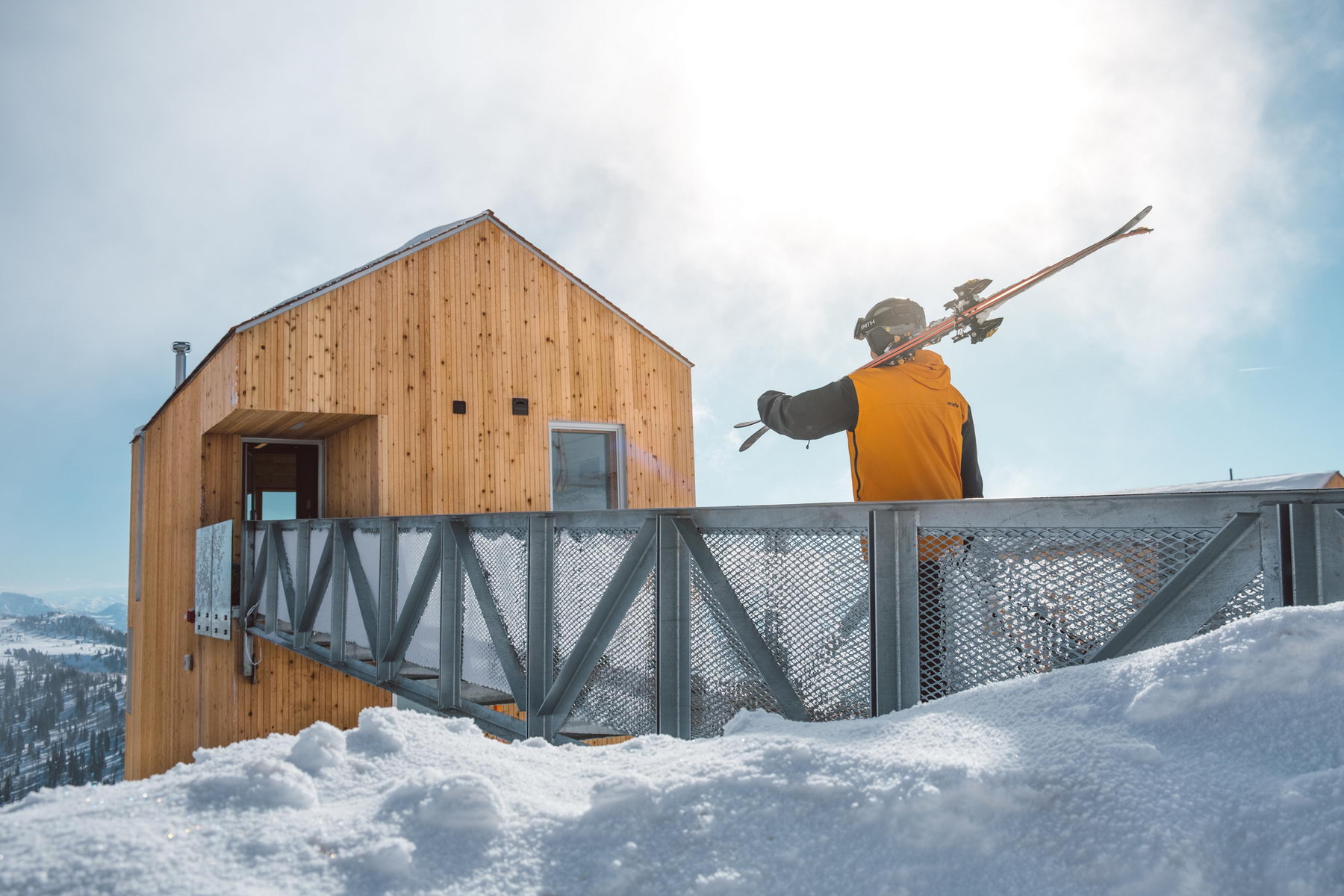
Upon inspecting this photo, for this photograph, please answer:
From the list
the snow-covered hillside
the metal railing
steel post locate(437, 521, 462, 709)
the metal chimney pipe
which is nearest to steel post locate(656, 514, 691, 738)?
the metal railing

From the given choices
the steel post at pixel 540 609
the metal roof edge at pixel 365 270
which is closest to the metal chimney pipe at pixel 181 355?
the metal roof edge at pixel 365 270

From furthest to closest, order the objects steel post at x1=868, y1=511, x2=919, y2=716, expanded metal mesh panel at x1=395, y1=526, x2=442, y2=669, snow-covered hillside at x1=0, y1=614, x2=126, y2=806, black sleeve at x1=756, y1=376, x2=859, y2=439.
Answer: snow-covered hillside at x1=0, y1=614, x2=126, y2=806, expanded metal mesh panel at x1=395, y1=526, x2=442, y2=669, black sleeve at x1=756, y1=376, x2=859, y2=439, steel post at x1=868, y1=511, x2=919, y2=716

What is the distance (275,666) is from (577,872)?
10593mm

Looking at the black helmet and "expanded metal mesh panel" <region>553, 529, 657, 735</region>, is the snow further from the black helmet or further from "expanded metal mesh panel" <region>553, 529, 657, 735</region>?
the black helmet

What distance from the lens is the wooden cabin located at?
981 cm

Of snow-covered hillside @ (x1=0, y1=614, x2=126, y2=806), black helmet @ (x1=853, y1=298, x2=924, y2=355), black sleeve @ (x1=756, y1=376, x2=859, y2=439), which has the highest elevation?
black helmet @ (x1=853, y1=298, x2=924, y2=355)

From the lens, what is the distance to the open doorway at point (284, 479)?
38.7ft

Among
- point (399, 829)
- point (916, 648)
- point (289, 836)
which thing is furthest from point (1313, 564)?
point (289, 836)

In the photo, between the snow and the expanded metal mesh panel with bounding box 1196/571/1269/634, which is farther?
the expanded metal mesh panel with bounding box 1196/571/1269/634

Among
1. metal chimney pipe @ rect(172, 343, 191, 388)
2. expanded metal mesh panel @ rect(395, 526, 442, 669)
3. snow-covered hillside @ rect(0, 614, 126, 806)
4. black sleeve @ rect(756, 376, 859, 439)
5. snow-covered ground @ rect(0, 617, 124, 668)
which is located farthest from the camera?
snow-covered ground @ rect(0, 617, 124, 668)

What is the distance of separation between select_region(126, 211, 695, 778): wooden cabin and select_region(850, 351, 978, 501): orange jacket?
7.50 meters

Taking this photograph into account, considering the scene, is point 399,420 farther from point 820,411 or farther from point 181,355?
point 181,355

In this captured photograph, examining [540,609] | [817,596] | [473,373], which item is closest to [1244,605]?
[817,596]

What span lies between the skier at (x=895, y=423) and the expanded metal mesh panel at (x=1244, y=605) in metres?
1.72
